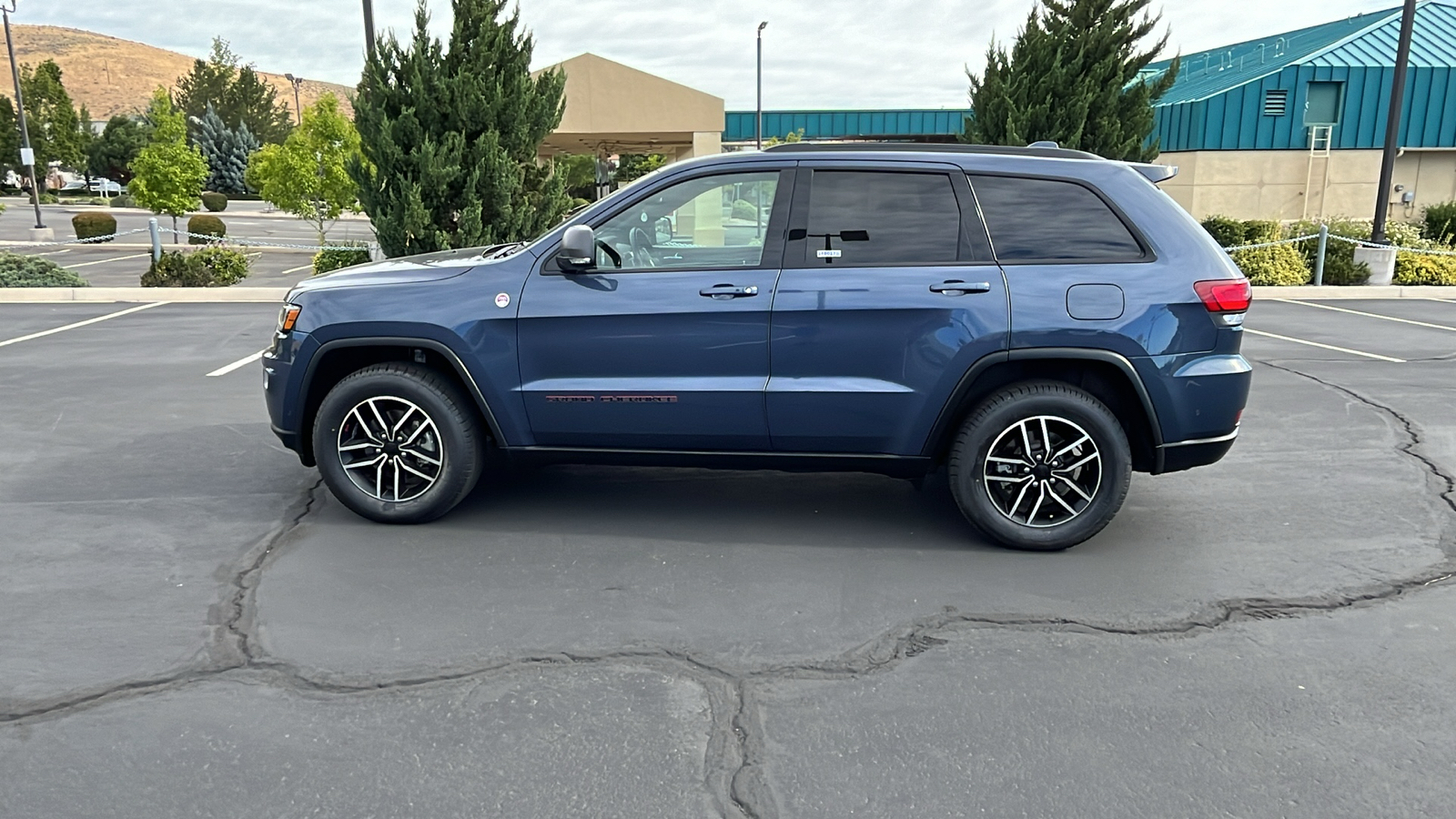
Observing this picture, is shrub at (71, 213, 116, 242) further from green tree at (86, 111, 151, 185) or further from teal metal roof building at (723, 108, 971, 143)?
green tree at (86, 111, 151, 185)

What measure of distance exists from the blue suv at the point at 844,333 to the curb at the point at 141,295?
11.7 metres

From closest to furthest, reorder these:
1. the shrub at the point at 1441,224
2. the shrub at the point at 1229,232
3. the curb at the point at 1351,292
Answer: the curb at the point at 1351,292
the shrub at the point at 1229,232
the shrub at the point at 1441,224

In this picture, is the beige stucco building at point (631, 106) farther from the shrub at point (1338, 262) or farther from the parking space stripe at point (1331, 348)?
the parking space stripe at point (1331, 348)

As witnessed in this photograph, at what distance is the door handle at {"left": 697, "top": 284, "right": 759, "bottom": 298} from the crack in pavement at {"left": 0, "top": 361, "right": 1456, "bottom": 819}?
1.64 meters

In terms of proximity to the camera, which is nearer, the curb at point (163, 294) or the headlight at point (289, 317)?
the headlight at point (289, 317)

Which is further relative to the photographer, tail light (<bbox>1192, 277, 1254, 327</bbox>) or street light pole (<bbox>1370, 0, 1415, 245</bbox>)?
street light pole (<bbox>1370, 0, 1415, 245</bbox>)

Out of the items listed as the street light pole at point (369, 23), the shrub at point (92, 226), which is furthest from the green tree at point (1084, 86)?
the shrub at point (92, 226)

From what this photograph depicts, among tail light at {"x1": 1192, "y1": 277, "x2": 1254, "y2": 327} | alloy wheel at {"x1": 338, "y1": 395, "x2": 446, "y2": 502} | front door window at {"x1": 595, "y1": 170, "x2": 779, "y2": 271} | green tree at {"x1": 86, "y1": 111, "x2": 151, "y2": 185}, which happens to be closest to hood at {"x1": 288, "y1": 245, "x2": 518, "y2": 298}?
alloy wheel at {"x1": 338, "y1": 395, "x2": 446, "y2": 502}

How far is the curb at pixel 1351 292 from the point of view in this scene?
56.5 feet

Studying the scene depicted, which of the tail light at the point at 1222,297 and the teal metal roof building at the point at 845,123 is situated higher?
the teal metal roof building at the point at 845,123

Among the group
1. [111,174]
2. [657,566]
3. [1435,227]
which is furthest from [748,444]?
[111,174]

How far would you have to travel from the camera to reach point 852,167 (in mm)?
4957

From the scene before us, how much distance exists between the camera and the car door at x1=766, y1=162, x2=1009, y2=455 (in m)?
4.74

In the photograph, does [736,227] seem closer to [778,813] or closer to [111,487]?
[778,813]
